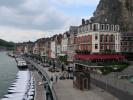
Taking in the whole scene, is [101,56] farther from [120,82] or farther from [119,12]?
[119,12]

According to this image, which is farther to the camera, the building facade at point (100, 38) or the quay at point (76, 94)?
the building facade at point (100, 38)

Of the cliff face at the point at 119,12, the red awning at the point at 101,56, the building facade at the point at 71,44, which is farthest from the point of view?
the cliff face at the point at 119,12

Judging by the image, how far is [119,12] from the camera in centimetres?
15875

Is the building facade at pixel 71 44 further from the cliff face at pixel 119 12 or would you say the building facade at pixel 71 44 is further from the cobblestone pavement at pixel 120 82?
the cobblestone pavement at pixel 120 82

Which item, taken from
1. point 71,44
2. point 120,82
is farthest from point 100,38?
point 120,82

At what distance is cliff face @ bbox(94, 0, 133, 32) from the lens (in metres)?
149

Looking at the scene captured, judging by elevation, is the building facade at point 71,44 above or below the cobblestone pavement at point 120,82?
above

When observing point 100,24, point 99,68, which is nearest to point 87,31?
point 100,24

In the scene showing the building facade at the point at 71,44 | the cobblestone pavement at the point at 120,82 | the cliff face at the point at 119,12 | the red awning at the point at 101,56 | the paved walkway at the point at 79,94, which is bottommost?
the paved walkway at the point at 79,94

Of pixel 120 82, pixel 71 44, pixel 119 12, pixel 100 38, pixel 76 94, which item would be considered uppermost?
pixel 119 12

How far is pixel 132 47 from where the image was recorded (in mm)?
118188

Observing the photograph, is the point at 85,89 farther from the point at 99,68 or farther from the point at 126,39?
the point at 126,39

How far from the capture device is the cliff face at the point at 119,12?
149 metres

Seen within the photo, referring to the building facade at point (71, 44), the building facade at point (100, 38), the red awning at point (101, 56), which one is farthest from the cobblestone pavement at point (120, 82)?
the building facade at point (71, 44)
